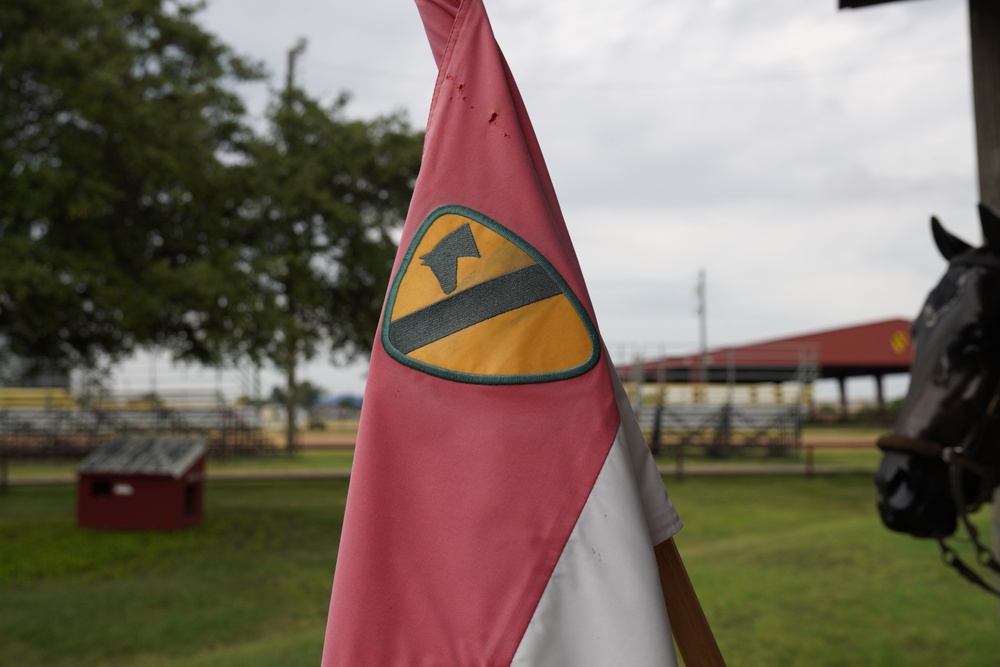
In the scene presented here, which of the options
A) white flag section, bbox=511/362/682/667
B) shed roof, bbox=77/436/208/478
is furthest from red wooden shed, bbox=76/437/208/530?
white flag section, bbox=511/362/682/667

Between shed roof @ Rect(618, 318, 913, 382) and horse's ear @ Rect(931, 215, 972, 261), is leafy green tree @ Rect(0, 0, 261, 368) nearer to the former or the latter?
horse's ear @ Rect(931, 215, 972, 261)

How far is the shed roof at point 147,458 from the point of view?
1123 centimetres

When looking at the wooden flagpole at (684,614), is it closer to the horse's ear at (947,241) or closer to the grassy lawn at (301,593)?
the horse's ear at (947,241)

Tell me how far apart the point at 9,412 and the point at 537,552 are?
1135 inches

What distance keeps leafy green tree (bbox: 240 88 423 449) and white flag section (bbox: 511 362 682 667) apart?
33.9 feet

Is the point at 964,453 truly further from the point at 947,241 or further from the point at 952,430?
the point at 947,241

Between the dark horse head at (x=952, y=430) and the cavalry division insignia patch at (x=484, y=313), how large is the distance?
1.77 meters

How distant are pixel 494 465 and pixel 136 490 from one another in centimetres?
1146

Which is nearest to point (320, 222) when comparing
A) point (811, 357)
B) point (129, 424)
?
point (129, 424)

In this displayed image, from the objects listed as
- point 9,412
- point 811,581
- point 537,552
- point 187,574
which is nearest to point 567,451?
point 537,552

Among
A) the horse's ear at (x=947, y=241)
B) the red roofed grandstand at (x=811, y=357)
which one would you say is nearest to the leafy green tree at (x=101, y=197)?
the horse's ear at (x=947, y=241)

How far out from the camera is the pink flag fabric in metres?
1.07

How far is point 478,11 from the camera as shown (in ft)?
4.06

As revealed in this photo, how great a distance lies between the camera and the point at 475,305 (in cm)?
113
